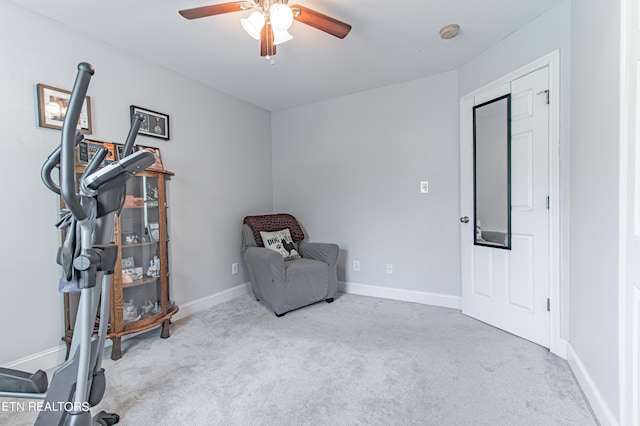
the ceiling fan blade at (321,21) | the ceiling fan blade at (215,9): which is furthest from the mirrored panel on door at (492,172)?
the ceiling fan blade at (215,9)

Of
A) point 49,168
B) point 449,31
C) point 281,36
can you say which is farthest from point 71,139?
point 449,31

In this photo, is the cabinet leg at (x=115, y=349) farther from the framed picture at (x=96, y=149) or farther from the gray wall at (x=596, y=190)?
the gray wall at (x=596, y=190)

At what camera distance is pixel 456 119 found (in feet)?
9.49

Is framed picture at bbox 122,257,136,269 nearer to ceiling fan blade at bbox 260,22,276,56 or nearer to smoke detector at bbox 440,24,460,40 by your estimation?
ceiling fan blade at bbox 260,22,276,56

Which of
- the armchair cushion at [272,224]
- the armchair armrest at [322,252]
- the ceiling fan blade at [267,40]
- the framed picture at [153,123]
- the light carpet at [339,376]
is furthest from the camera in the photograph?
the armchair cushion at [272,224]

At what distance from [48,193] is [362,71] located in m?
2.75

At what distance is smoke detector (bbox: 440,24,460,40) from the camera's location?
2.16 m

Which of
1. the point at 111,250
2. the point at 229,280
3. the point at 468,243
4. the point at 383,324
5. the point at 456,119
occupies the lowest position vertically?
the point at 383,324

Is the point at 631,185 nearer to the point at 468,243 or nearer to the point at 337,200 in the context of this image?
the point at 468,243

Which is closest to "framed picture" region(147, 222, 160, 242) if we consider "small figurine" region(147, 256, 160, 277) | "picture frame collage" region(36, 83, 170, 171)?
"small figurine" region(147, 256, 160, 277)

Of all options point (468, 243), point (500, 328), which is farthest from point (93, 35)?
point (500, 328)

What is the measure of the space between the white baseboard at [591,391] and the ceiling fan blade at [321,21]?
7.83 ft

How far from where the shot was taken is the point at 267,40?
6.10 ft

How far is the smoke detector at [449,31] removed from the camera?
2163 mm
